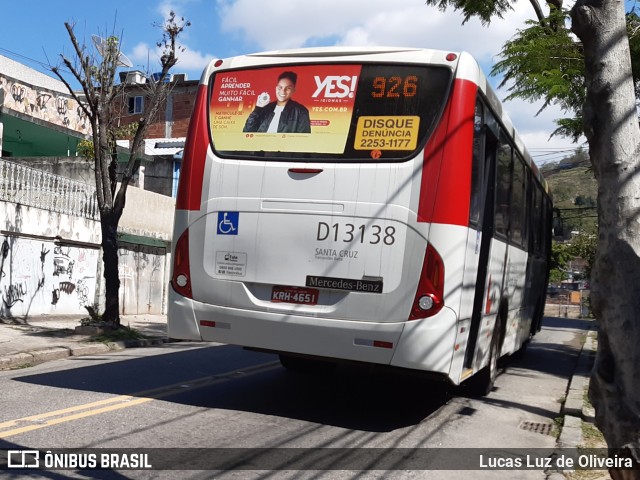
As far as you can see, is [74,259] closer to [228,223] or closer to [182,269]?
[182,269]

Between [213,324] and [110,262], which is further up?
[110,262]

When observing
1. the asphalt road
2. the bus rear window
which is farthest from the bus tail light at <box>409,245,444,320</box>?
the asphalt road

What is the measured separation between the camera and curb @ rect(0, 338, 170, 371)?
32.8 ft

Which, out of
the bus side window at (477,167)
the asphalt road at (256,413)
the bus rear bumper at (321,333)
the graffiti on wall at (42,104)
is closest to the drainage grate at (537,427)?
the asphalt road at (256,413)

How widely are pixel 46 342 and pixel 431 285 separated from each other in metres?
8.22

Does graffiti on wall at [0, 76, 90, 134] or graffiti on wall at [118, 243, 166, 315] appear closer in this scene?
graffiti on wall at [118, 243, 166, 315]

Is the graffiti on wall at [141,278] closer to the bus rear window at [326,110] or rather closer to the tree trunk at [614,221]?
the bus rear window at [326,110]

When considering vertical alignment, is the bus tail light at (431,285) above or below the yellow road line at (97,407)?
above

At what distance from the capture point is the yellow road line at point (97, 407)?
5.84m

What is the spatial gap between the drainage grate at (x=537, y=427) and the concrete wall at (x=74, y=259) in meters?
12.0

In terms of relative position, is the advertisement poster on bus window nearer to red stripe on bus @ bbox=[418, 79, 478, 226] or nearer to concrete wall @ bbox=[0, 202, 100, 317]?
red stripe on bus @ bbox=[418, 79, 478, 226]

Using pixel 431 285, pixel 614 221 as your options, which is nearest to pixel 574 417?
pixel 431 285

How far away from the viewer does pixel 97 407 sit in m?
6.73

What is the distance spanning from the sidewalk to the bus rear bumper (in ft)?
14.2
